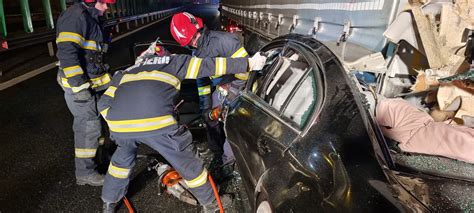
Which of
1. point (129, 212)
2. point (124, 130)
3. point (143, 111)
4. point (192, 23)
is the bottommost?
point (129, 212)

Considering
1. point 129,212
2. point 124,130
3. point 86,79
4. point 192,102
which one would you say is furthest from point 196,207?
point 192,102

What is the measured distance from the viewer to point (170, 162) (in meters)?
2.53

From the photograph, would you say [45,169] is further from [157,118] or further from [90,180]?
[157,118]

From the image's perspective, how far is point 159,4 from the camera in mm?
30906

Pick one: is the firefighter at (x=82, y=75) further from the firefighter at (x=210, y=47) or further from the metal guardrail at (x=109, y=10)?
the metal guardrail at (x=109, y=10)

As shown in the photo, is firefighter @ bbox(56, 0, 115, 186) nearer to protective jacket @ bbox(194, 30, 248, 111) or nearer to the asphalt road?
the asphalt road

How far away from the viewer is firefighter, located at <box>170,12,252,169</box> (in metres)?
3.22

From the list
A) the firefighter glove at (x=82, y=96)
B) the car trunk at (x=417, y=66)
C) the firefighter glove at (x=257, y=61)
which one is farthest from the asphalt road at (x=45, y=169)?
the car trunk at (x=417, y=66)

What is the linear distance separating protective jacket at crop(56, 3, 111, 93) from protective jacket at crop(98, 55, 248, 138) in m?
0.84

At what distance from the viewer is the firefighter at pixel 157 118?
235cm

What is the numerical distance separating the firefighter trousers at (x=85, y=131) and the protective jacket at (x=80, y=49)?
166mm

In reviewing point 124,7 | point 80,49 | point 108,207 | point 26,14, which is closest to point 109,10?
point 26,14

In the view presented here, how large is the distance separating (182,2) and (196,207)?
47182 millimetres

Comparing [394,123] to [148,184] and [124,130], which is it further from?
[148,184]
